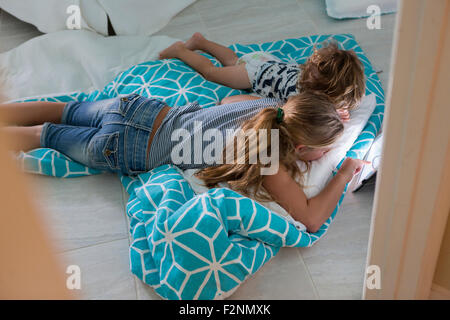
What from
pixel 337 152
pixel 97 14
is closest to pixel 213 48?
pixel 97 14

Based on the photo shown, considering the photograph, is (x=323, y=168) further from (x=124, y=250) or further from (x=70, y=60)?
(x=70, y=60)

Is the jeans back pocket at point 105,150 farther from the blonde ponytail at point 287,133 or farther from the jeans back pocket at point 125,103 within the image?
the blonde ponytail at point 287,133

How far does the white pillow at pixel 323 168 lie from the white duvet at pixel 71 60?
698 mm

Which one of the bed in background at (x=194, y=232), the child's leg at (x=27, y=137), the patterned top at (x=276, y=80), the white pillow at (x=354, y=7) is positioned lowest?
the bed in background at (x=194, y=232)

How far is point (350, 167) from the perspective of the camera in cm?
144

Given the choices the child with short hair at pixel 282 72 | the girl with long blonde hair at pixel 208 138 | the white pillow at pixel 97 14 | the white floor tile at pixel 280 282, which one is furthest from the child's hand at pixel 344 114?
the white pillow at pixel 97 14

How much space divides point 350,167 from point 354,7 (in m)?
1.09

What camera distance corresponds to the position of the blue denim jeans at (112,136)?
1474 mm

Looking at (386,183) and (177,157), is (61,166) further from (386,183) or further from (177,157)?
(386,183)

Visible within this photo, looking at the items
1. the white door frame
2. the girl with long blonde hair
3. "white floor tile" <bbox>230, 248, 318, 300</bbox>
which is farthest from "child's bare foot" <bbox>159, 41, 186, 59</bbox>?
the white door frame

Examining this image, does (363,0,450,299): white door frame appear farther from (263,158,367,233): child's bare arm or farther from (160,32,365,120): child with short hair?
(160,32,365,120): child with short hair

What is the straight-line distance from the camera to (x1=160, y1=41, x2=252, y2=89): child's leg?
1.81m

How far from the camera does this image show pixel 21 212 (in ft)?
1.20

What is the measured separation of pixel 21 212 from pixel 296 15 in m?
2.16
